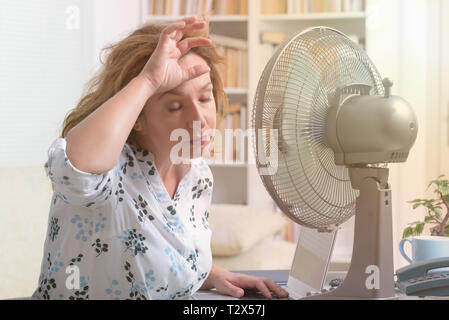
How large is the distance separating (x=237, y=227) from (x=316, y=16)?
4.06 feet

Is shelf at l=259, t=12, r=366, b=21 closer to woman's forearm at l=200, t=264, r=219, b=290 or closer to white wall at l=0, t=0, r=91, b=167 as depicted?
white wall at l=0, t=0, r=91, b=167

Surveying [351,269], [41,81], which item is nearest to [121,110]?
[351,269]

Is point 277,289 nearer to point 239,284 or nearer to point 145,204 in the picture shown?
point 239,284

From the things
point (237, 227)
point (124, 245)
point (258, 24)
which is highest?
point (258, 24)

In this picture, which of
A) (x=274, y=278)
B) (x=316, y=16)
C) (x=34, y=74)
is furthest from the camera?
(x=316, y=16)

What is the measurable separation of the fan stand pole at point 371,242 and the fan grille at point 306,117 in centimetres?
6

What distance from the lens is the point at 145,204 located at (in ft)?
3.01

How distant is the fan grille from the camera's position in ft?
2.59

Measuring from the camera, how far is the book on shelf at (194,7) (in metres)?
3.10

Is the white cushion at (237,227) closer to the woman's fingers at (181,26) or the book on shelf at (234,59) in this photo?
the book on shelf at (234,59)

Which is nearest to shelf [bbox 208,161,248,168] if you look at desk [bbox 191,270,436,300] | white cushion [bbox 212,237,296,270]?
white cushion [bbox 212,237,296,270]

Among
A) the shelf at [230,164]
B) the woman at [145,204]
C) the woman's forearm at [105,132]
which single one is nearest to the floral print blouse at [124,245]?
the woman at [145,204]

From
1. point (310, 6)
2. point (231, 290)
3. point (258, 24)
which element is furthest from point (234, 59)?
point (231, 290)

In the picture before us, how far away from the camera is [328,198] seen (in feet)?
2.83
